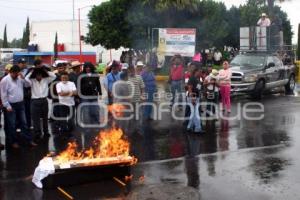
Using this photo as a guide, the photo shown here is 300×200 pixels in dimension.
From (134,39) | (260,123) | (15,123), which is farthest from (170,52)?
(15,123)

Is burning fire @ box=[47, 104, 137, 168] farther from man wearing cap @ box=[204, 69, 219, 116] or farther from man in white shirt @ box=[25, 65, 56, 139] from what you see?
man wearing cap @ box=[204, 69, 219, 116]

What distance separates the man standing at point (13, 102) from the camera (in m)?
10.1

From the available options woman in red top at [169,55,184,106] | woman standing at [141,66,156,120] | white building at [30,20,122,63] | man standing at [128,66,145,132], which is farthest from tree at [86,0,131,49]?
white building at [30,20,122,63]

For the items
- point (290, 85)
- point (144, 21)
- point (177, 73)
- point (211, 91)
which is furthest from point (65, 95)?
point (144, 21)

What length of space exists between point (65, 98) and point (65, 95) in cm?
11

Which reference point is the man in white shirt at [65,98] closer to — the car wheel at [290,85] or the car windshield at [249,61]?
the car windshield at [249,61]

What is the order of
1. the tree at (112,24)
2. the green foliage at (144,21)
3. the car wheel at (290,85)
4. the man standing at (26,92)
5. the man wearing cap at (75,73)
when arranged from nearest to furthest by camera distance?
the man standing at (26,92), the man wearing cap at (75,73), the car wheel at (290,85), the green foliage at (144,21), the tree at (112,24)

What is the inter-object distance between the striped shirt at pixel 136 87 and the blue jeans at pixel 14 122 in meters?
2.73

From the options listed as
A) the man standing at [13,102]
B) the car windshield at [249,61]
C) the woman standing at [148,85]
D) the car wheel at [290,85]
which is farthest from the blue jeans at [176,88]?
the car wheel at [290,85]

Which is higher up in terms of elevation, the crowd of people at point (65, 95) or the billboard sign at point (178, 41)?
the billboard sign at point (178, 41)

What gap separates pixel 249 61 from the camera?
20.8 metres

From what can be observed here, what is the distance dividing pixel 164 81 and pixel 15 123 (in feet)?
58.9

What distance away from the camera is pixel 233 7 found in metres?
51.5

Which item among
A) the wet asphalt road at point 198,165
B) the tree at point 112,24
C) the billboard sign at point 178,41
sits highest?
the tree at point 112,24
